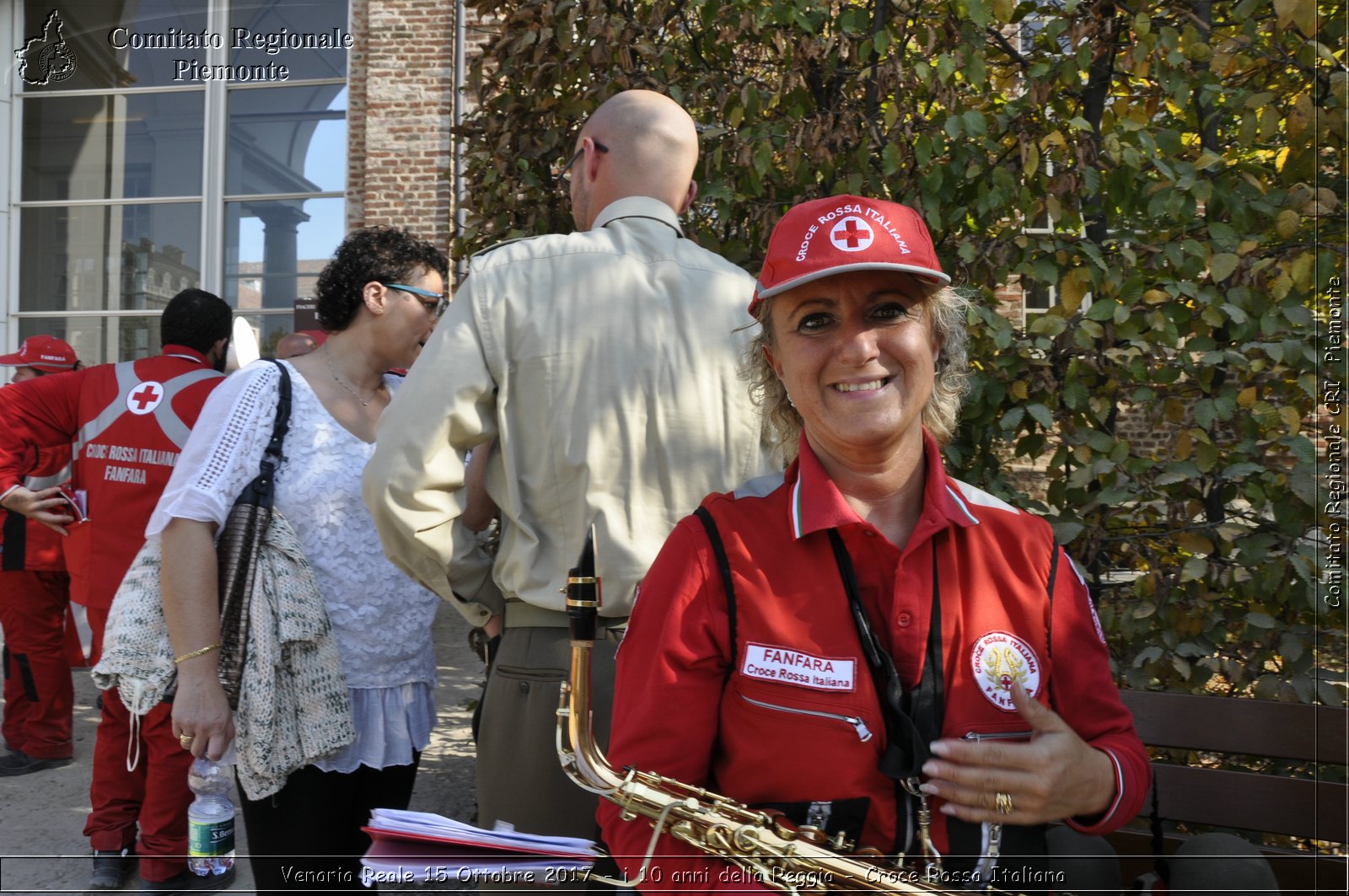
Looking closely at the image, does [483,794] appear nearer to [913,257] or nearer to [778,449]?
[778,449]

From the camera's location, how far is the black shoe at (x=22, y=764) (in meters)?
6.53

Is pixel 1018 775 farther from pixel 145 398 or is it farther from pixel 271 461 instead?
pixel 145 398

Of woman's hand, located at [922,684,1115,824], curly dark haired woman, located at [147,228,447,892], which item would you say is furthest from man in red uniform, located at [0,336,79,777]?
woman's hand, located at [922,684,1115,824]

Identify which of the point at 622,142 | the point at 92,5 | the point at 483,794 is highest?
the point at 92,5

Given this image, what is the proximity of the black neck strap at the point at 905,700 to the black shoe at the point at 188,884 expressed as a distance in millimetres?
4429

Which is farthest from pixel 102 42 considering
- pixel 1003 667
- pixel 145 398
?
pixel 1003 667

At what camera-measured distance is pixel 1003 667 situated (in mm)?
1754

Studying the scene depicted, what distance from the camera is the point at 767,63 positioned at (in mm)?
4027

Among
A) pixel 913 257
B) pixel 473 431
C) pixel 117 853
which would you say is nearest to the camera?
pixel 913 257

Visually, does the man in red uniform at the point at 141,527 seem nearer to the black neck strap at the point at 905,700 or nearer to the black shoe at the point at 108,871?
the black shoe at the point at 108,871

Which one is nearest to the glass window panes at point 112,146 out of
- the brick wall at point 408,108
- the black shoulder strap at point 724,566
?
the brick wall at point 408,108

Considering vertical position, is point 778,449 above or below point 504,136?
below

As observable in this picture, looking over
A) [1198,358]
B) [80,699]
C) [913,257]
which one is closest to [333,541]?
[913,257]

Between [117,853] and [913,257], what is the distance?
5.07m
